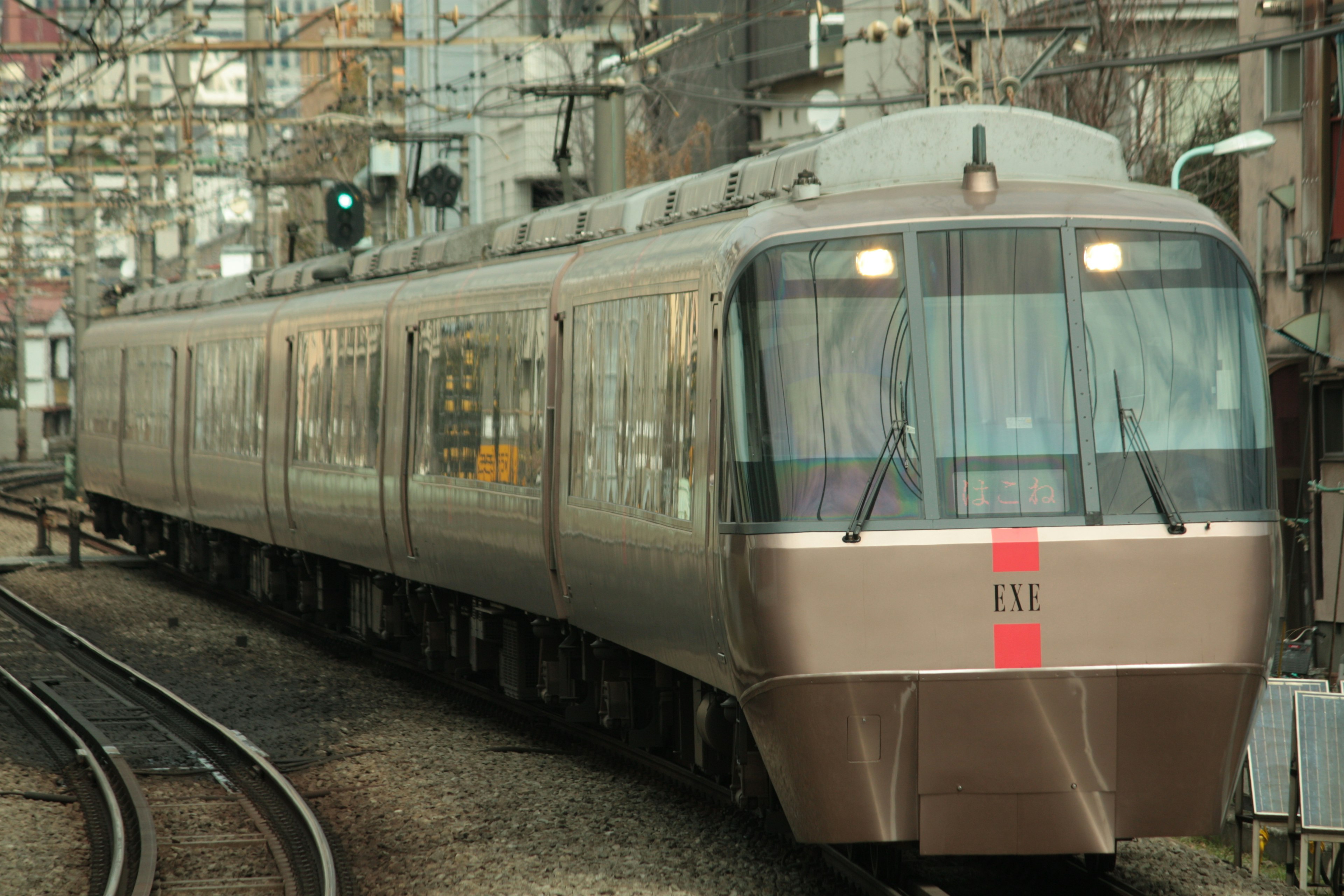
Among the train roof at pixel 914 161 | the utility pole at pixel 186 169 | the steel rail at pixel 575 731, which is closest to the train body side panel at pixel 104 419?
the utility pole at pixel 186 169

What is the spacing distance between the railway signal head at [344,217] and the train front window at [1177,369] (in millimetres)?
14025

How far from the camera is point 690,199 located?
9258 millimetres

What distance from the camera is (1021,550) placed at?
679 centimetres

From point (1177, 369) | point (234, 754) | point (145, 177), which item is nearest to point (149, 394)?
point (234, 754)

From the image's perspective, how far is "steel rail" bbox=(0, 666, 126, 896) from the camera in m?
8.69

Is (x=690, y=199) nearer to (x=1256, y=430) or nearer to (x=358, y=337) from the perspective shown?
(x=1256, y=430)

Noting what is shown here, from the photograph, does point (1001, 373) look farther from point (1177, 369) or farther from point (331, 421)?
point (331, 421)

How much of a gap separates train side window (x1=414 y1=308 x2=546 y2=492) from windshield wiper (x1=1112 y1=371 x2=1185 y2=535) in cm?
419

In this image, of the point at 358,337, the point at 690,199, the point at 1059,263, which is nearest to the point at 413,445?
the point at 358,337

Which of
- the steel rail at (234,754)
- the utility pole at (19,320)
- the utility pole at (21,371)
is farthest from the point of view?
the utility pole at (21,371)

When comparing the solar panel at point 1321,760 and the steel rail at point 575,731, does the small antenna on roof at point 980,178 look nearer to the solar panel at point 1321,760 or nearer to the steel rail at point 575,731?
the steel rail at point 575,731

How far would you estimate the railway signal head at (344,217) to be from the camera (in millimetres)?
20281

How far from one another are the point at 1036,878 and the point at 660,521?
2171 millimetres

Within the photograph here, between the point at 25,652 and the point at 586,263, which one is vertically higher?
the point at 586,263
